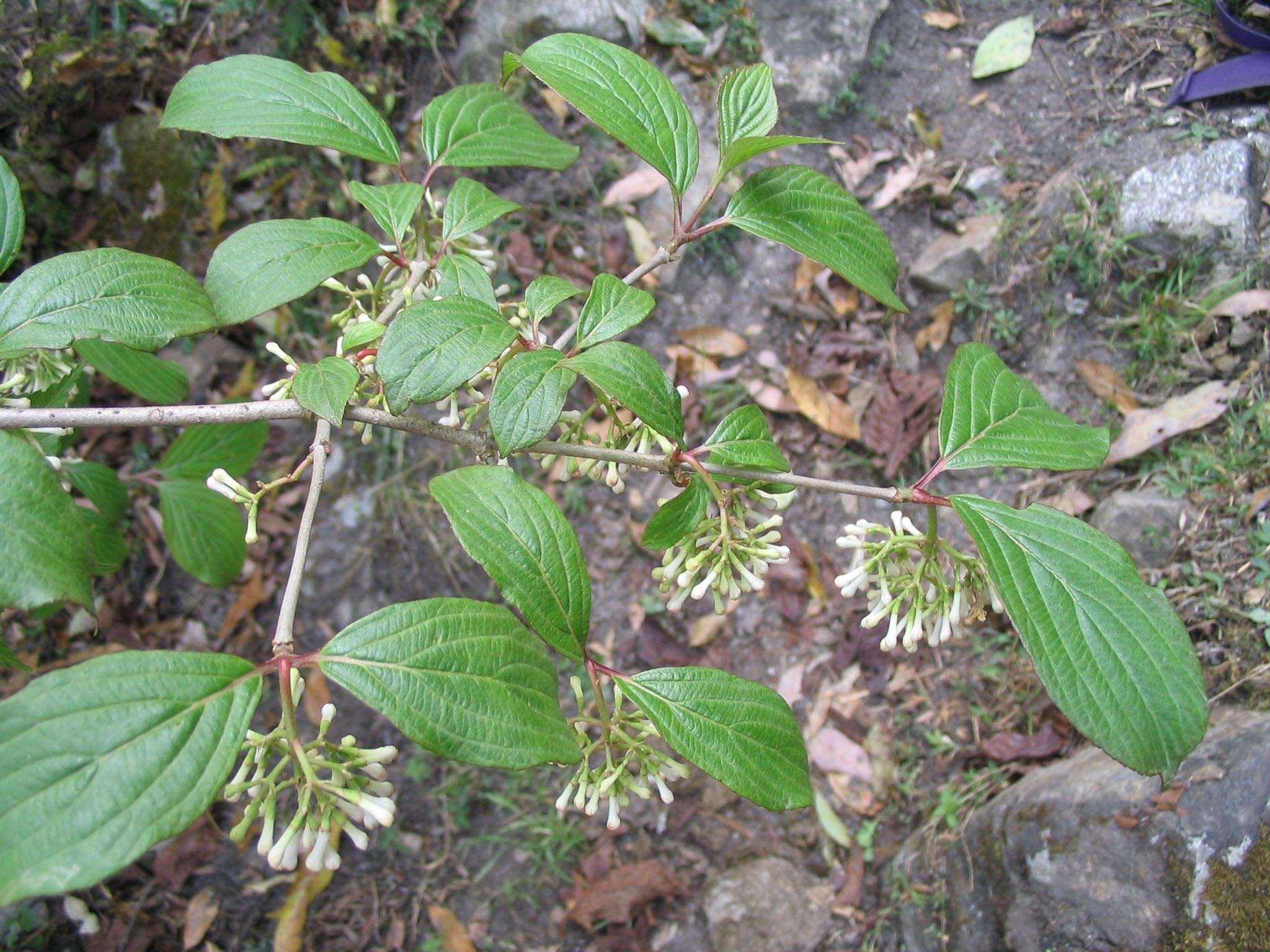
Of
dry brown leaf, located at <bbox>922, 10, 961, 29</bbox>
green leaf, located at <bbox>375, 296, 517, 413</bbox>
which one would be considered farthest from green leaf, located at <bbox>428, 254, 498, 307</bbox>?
dry brown leaf, located at <bbox>922, 10, 961, 29</bbox>

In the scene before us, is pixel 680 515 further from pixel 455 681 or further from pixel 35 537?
pixel 35 537

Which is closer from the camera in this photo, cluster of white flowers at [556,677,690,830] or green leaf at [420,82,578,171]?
cluster of white flowers at [556,677,690,830]

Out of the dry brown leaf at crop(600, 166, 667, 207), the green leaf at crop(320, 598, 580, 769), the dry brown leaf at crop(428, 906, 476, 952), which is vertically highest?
the green leaf at crop(320, 598, 580, 769)

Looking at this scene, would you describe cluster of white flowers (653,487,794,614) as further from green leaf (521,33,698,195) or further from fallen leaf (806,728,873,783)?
fallen leaf (806,728,873,783)

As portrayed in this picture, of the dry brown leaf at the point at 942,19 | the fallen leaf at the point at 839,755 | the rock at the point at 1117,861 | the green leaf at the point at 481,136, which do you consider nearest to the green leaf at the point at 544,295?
the green leaf at the point at 481,136

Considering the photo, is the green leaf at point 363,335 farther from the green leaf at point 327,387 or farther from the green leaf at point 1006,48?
the green leaf at point 1006,48

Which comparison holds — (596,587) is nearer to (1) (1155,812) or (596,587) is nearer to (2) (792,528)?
(2) (792,528)

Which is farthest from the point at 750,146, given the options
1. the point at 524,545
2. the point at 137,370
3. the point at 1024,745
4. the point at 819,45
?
the point at 819,45

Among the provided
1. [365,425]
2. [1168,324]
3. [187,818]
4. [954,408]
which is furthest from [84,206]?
[1168,324]
